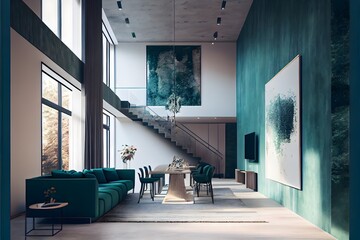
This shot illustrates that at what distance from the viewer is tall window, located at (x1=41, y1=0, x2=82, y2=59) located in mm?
10797

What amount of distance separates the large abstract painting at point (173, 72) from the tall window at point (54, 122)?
22.3 feet

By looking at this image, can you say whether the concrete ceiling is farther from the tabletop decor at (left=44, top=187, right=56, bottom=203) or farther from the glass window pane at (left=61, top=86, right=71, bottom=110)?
the tabletop decor at (left=44, top=187, right=56, bottom=203)

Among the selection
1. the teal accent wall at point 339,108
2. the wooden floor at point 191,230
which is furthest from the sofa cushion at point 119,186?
the teal accent wall at point 339,108

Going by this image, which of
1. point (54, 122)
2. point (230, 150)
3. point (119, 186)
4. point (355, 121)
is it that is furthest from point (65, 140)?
point (355, 121)

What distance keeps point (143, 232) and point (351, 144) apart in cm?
490

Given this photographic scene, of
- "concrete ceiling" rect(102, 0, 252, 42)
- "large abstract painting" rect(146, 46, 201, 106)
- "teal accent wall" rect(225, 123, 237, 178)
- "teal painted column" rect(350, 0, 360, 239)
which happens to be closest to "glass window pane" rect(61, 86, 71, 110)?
"concrete ceiling" rect(102, 0, 252, 42)

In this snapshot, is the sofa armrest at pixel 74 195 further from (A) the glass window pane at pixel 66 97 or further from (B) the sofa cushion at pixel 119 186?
(A) the glass window pane at pixel 66 97

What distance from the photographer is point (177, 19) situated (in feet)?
50.2

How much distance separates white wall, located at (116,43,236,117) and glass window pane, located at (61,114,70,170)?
6.41m

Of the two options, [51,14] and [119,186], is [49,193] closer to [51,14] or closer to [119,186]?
[119,186]

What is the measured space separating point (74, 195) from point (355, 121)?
580 centimetres

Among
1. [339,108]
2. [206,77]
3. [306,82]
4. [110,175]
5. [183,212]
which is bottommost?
[183,212]

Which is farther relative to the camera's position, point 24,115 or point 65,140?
point 65,140

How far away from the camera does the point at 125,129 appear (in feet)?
64.2
